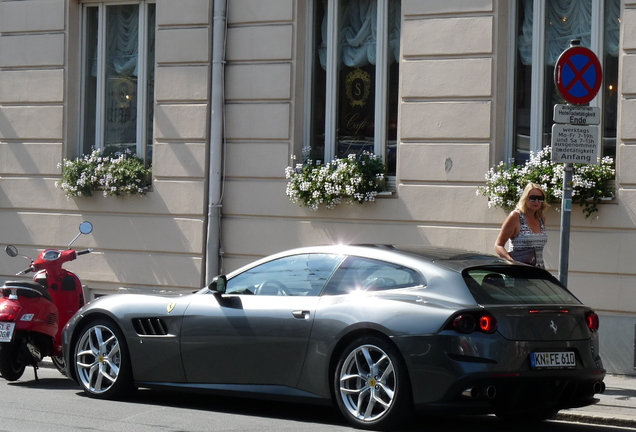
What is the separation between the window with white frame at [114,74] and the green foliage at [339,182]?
2.78 meters

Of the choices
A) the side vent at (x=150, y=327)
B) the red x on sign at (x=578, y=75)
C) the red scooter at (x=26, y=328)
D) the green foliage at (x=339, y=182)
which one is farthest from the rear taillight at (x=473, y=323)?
the green foliage at (x=339, y=182)

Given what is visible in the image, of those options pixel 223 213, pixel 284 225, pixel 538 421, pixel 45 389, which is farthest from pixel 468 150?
pixel 45 389

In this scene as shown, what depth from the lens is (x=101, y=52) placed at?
14188 mm

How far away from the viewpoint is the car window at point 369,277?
7.05 metres

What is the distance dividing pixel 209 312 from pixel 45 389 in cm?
223

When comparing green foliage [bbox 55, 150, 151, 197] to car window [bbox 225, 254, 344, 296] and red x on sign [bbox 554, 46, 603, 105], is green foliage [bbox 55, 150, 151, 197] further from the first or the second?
red x on sign [bbox 554, 46, 603, 105]

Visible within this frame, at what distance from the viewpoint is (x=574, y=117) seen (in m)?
8.69

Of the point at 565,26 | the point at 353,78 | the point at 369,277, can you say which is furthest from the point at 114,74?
the point at 369,277

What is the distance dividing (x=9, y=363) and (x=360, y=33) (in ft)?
19.4

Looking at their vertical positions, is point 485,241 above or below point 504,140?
below

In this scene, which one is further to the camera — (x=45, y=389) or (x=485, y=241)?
(x=485, y=241)

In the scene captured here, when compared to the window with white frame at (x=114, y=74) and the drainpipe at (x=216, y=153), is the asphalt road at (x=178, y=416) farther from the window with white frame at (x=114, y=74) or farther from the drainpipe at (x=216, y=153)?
the window with white frame at (x=114, y=74)

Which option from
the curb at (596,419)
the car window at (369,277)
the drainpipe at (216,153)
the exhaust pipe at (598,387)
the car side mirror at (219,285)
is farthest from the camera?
the drainpipe at (216,153)

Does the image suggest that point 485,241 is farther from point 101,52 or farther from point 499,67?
point 101,52
